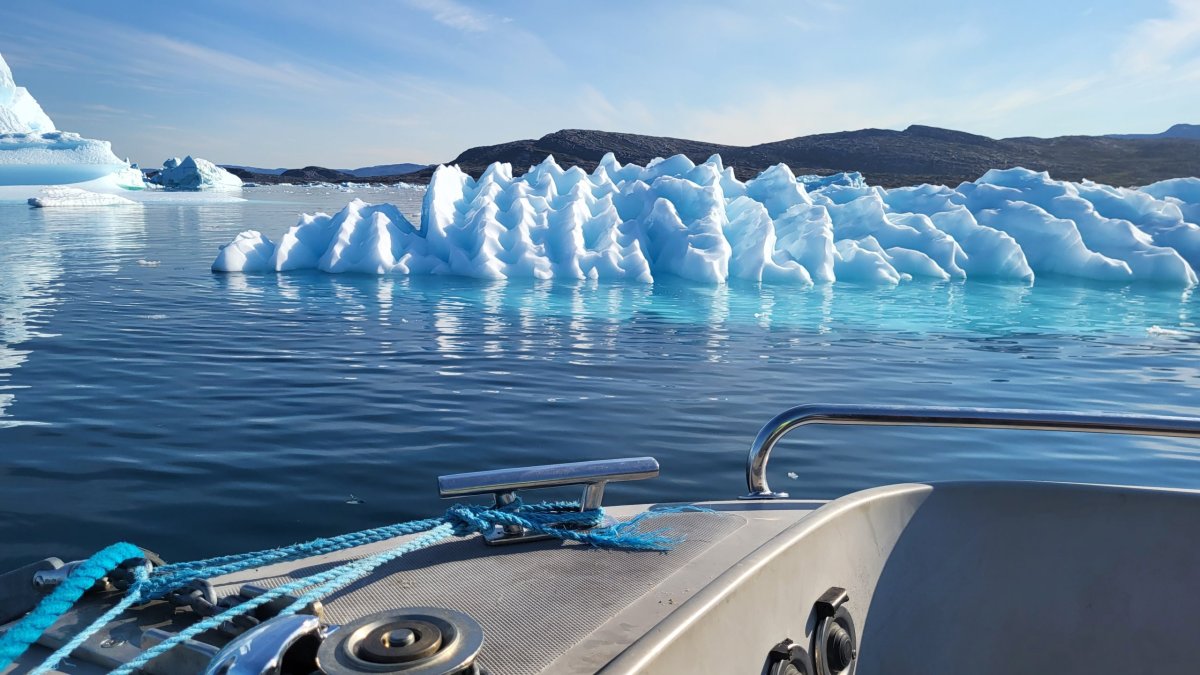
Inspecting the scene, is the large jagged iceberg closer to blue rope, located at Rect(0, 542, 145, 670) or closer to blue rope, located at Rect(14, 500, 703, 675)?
blue rope, located at Rect(14, 500, 703, 675)

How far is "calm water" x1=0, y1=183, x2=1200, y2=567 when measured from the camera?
13.3 feet

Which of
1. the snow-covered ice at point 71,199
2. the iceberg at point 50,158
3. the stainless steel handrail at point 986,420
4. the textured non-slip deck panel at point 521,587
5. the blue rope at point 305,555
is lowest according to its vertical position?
the textured non-slip deck panel at point 521,587

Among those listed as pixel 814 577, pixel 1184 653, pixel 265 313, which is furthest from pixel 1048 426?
pixel 265 313

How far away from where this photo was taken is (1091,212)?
48.4 ft

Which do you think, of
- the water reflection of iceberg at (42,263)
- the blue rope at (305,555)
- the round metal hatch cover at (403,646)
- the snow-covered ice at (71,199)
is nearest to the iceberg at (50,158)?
the snow-covered ice at (71,199)

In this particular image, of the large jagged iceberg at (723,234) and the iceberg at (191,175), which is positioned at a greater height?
the iceberg at (191,175)

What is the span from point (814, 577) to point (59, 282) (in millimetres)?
13365

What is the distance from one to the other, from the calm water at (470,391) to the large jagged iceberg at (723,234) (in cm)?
144

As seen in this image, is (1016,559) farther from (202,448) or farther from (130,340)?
(130,340)

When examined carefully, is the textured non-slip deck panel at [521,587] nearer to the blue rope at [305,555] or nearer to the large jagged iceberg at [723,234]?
the blue rope at [305,555]

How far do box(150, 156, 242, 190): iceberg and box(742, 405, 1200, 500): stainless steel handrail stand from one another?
221ft

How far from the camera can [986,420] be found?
197 cm

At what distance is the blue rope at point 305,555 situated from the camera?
1183 mm

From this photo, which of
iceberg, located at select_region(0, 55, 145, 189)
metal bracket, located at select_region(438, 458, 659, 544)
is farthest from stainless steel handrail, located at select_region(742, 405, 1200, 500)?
iceberg, located at select_region(0, 55, 145, 189)
